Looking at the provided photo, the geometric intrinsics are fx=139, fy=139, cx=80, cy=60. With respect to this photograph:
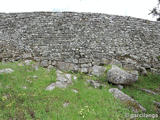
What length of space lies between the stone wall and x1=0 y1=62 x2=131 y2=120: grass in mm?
2783

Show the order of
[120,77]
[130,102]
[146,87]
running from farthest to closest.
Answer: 1. [146,87]
2. [120,77]
3. [130,102]

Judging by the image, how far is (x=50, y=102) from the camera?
4930 mm

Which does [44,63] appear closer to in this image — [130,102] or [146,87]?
[130,102]

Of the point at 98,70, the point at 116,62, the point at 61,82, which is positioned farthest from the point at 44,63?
the point at 116,62

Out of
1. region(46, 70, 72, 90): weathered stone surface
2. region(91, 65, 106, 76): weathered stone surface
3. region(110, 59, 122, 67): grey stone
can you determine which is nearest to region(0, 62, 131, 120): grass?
region(46, 70, 72, 90): weathered stone surface

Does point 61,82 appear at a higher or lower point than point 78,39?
lower

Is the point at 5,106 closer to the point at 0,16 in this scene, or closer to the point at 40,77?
the point at 40,77

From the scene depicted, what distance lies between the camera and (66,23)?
9.75m

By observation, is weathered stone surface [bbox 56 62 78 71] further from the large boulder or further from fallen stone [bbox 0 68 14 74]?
fallen stone [bbox 0 68 14 74]

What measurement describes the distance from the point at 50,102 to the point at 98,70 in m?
4.29

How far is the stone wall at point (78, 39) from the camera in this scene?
9.12m

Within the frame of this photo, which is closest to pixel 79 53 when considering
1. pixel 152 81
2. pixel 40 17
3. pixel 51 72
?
pixel 51 72

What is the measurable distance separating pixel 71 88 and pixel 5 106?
261cm

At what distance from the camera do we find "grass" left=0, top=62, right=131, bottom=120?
14.2ft
